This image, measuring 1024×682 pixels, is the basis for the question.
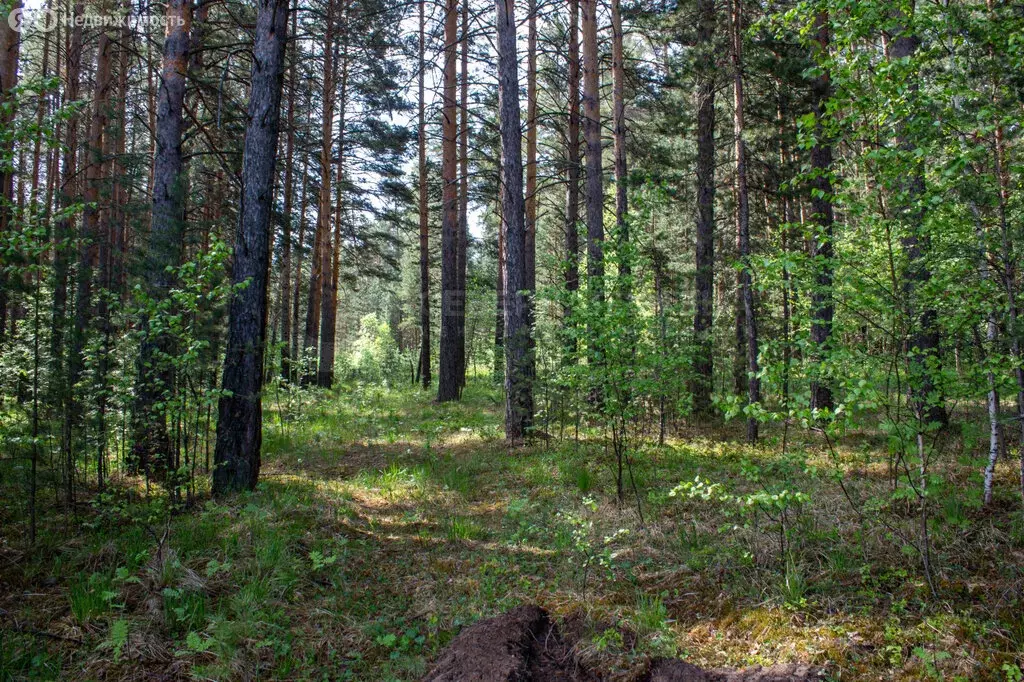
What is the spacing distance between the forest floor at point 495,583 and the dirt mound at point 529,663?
0.44 ft

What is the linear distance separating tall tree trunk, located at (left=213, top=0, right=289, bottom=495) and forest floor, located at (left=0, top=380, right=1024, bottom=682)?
56cm

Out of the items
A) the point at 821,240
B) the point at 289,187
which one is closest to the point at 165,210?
the point at 821,240

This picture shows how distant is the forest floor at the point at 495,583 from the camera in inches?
132

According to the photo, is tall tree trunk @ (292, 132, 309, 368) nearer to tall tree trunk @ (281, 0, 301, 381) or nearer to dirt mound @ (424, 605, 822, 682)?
tall tree trunk @ (281, 0, 301, 381)

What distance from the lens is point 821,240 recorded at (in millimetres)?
3545

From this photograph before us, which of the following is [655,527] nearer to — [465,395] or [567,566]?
[567,566]

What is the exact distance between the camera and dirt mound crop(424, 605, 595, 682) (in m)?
3.15

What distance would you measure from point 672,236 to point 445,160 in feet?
31.8

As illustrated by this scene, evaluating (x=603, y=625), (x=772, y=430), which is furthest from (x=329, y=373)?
(x=603, y=625)

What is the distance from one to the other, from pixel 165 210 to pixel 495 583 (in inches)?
233

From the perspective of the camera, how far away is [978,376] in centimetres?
391

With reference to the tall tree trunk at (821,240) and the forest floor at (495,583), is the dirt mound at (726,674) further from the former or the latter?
the tall tree trunk at (821,240)

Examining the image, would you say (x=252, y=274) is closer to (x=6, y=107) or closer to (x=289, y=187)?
(x=6, y=107)

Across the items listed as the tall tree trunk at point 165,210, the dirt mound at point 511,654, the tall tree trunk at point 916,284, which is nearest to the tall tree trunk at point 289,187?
the tall tree trunk at point 165,210
